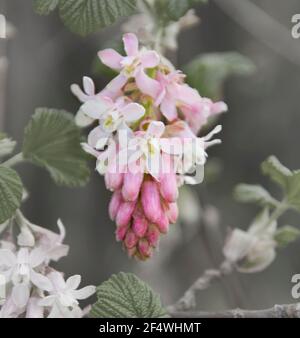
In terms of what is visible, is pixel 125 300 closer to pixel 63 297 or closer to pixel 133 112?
pixel 63 297

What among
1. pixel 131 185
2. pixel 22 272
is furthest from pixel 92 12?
pixel 22 272

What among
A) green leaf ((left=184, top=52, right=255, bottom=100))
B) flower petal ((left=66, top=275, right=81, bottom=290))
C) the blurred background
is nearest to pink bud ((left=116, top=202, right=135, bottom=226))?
flower petal ((left=66, top=275, right=81, bottom=290))

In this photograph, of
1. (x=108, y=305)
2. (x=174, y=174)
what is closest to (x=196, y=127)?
(x=174, y=174)

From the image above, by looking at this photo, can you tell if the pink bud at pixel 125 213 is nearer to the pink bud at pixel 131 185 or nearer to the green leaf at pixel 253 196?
the pink bud at pixel 131 185

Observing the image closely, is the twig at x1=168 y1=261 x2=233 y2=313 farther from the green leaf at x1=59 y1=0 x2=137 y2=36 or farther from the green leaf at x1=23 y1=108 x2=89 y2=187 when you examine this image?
the green leaf at x1=59 y1=0 x2=137 y2=36

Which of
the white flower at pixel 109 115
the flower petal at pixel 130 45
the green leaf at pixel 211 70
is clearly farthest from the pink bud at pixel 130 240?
the green leaf at pixel 211 70
